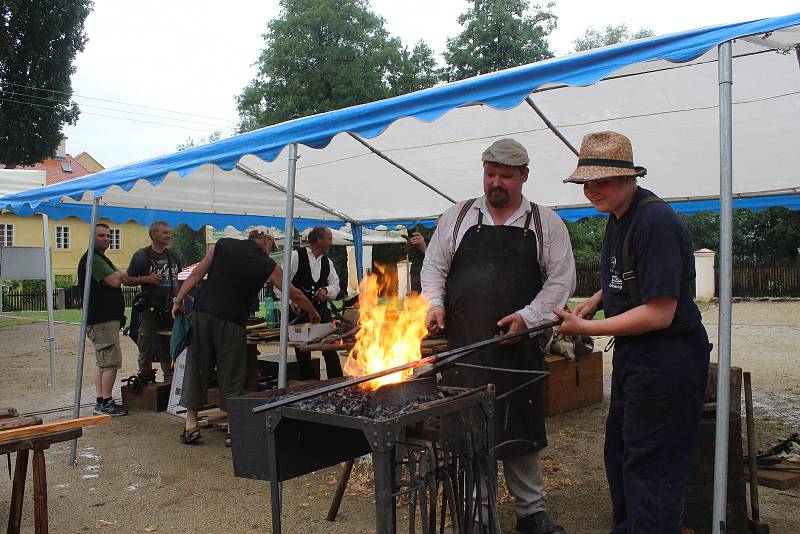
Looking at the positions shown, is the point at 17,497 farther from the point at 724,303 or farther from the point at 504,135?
A: the point at 504,135

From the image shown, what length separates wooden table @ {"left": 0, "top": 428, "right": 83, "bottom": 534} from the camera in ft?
10.8

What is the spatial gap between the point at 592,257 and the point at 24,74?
2382cm

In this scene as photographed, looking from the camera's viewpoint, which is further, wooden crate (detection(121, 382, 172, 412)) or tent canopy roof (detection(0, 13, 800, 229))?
wooden crate (detection(121, 382, 172, 412))

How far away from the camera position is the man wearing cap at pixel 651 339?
241cm

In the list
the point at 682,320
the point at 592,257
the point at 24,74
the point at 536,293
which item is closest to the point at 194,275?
the point at 536,293

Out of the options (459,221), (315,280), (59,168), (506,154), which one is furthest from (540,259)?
(59,168)

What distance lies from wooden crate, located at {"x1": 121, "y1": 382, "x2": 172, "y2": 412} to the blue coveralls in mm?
5497

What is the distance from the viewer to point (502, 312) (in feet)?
10.9

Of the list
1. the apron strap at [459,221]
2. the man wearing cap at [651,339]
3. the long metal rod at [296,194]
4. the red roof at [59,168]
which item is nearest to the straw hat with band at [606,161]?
the man wearing cap at [651,339]

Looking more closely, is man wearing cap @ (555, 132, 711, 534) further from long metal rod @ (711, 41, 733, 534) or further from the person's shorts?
the person's shorts

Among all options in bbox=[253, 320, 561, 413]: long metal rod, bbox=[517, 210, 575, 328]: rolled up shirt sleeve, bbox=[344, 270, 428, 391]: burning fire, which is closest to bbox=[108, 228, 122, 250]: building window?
bbox=[344, 270, 428, 391]: burning fire

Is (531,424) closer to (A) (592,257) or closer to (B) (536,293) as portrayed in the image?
(B) (536,293)

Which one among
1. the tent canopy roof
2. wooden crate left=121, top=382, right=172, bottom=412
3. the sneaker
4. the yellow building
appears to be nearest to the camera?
the tent canopy roof

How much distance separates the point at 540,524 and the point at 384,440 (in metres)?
1.60
